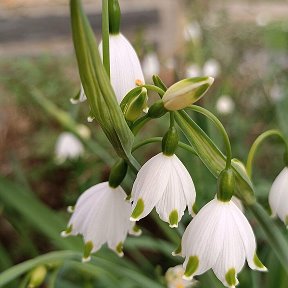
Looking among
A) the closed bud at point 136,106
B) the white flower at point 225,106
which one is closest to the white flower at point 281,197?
the closed bud at point 136,106

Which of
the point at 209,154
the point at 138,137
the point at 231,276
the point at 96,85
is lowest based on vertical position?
the point at 138,137

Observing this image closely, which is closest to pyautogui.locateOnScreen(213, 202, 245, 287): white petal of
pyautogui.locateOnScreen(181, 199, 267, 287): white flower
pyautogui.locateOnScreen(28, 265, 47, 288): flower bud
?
pyautogui.locateOnScreen(181, 199, 267, 287): white flower

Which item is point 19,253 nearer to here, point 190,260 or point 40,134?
point 40,134

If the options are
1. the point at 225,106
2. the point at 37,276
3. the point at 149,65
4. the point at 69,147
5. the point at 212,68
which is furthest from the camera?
the point at 212,68

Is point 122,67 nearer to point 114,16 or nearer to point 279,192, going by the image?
point 114,16

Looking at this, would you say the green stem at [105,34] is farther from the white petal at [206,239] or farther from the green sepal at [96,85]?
the white petal at [206,239]

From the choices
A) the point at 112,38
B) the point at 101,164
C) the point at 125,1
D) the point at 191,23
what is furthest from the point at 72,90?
the point at 112,38

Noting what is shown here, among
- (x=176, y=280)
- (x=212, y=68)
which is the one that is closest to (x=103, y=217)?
(x=176, y=280)
